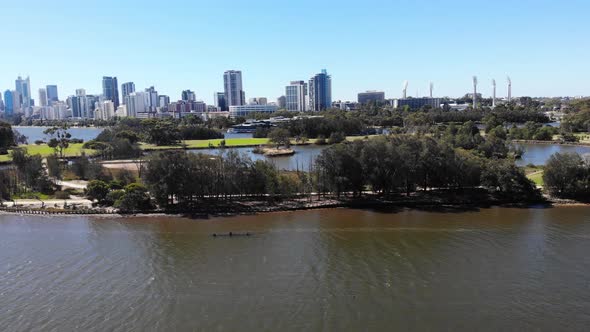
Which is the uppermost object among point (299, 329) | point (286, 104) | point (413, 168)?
point (286, 104)

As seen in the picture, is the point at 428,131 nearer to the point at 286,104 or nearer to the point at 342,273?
the point at 342,273

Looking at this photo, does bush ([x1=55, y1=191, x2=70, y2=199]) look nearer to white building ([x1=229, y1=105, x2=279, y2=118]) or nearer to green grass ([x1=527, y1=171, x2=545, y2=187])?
green grass ([x1=527, y1=171, x2=545, y2=187])

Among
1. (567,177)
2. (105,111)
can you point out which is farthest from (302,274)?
(105,111)

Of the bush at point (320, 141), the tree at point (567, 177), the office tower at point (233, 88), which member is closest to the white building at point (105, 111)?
the office tower at point (233, 88)

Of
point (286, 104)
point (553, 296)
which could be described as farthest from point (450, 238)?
point (286, 104)

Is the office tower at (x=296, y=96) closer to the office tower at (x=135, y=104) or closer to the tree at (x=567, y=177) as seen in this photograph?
the office tower at (x=135, y=104)

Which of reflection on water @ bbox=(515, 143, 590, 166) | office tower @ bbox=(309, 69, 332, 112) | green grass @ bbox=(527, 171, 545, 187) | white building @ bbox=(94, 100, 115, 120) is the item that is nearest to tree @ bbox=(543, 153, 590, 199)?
green grass @ bbox=(527, 171, 545, 187)

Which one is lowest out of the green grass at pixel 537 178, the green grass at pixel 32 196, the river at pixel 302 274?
the river at pixel 302 274
